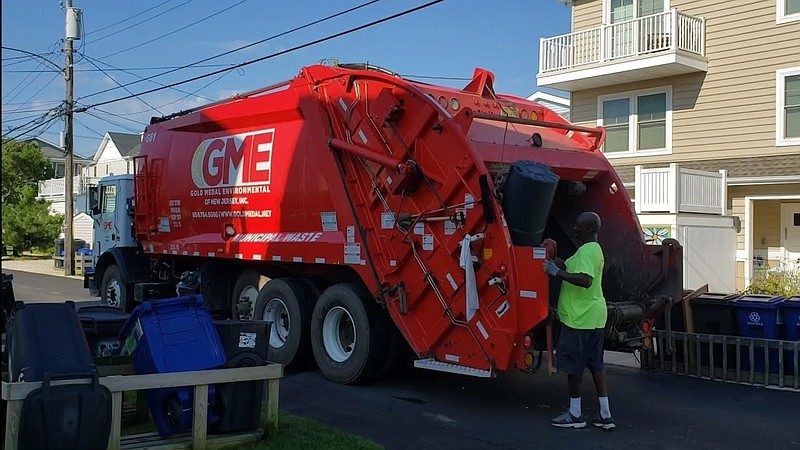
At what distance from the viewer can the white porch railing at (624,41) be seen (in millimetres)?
15828

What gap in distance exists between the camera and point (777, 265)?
51.2 ft

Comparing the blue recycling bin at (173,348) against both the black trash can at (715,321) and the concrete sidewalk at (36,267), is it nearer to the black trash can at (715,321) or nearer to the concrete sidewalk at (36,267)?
the black trash can at (715,321)

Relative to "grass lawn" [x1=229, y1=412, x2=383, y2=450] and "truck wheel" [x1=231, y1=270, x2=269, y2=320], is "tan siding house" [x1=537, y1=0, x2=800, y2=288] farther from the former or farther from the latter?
"grass lawn" [x1=229, y1=412, x2=383, y2=450]

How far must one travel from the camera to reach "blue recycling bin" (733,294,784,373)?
25.9 feet

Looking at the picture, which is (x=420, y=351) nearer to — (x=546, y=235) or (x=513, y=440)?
(x=513, y=440)

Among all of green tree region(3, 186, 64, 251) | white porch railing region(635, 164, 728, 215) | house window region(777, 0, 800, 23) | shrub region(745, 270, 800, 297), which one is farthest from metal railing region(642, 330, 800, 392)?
green tree region(3, 186, 64, 251)

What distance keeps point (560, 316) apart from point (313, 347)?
2.91 m

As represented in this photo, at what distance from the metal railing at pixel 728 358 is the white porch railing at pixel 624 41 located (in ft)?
29.0

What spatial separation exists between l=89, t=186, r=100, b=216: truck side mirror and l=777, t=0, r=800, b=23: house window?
13.0m

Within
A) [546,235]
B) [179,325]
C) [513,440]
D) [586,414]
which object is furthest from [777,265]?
[179,325]

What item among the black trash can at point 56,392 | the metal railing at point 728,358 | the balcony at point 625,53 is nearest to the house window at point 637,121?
the balcony at point 625,53

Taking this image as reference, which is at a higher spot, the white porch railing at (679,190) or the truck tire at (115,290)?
the white porch railing at (679,190)

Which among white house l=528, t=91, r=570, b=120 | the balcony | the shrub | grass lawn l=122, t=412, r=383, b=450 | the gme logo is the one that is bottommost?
grass lawn l=122, t=412, r=383, b=450

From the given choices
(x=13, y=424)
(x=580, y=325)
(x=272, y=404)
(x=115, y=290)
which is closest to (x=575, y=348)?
(x=580, y=325)
